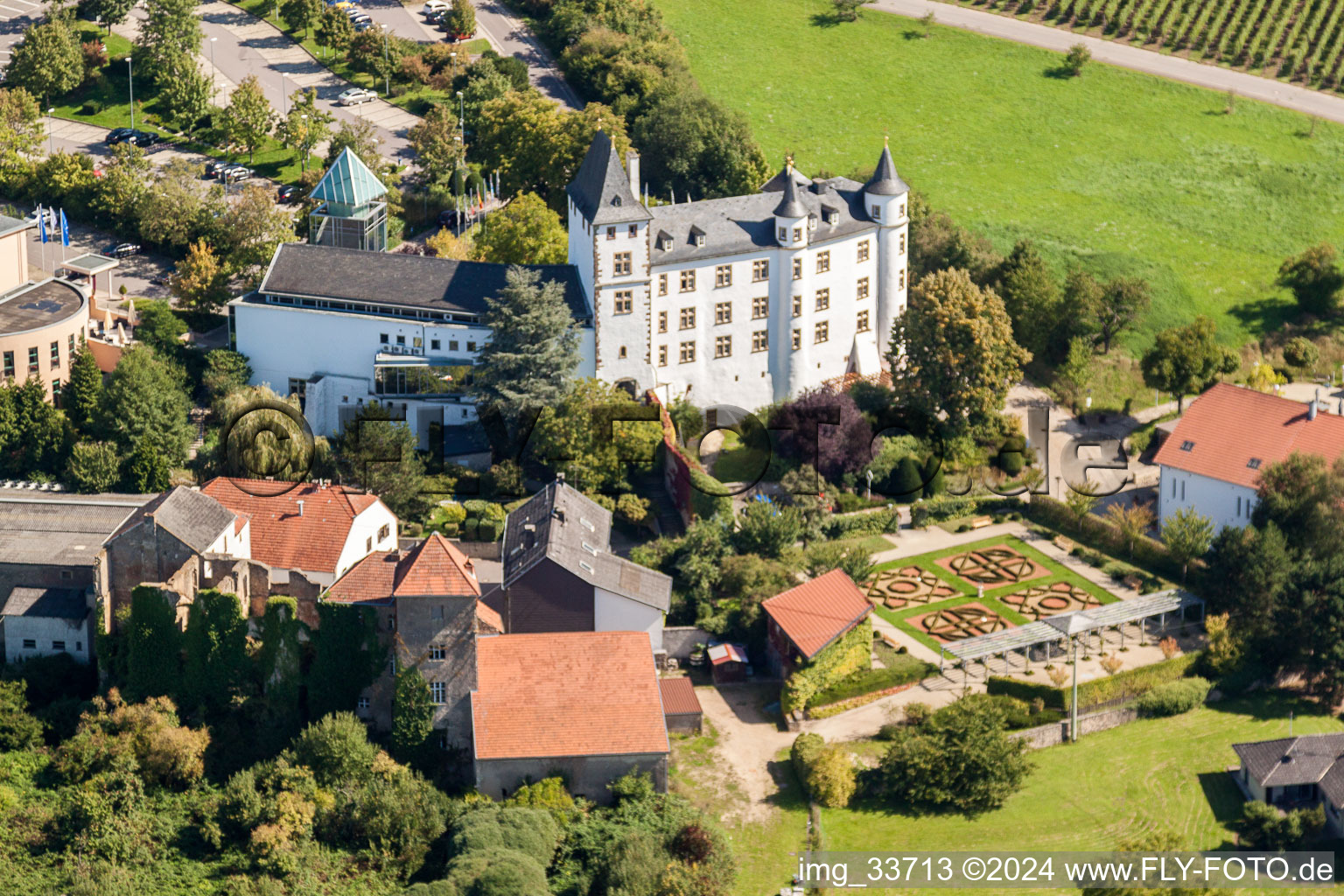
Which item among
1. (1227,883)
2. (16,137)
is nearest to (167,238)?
(16,137)

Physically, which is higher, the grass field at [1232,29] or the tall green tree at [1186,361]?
the grass field at [1232,29]

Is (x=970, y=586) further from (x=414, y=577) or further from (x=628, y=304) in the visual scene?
(x=414, y=577)

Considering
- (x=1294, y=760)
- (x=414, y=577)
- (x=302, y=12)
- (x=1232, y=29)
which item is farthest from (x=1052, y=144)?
(x=414, y=577)

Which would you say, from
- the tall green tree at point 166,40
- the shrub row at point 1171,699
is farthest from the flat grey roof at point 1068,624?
the tall green tree at point 166,40

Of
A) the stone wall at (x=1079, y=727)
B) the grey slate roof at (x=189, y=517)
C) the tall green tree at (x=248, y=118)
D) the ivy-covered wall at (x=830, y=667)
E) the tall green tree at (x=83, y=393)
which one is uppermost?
the tall green tree at (x=248, y=118)

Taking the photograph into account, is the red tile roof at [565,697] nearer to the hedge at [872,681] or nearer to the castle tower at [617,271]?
the hedge at [872,681]

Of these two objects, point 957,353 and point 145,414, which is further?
point 957,353
